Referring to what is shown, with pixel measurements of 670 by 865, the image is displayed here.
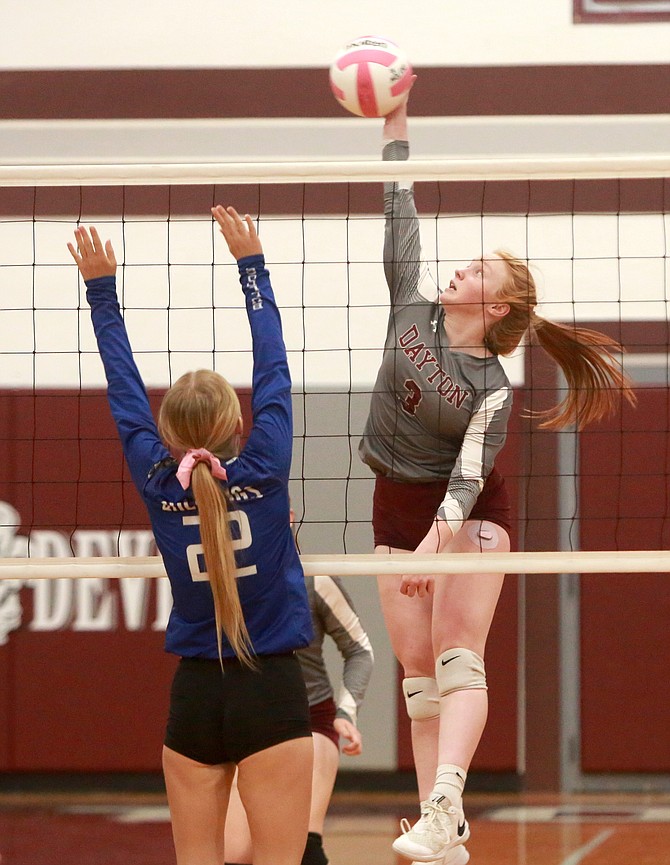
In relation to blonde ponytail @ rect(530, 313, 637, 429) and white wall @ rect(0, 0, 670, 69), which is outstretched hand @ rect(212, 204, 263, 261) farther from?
white wall @ rect(0, 0, 670, 69)

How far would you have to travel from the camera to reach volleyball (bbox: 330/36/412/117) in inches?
145

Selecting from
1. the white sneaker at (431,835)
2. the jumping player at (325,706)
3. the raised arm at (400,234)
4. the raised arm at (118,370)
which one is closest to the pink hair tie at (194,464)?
the raised arm at (118,370)

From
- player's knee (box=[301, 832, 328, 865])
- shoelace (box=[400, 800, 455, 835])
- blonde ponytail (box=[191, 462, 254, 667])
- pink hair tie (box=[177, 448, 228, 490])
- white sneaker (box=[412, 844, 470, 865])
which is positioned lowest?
player's knee (box=[301, 832, 328, 865])

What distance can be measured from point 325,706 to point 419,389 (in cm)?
136

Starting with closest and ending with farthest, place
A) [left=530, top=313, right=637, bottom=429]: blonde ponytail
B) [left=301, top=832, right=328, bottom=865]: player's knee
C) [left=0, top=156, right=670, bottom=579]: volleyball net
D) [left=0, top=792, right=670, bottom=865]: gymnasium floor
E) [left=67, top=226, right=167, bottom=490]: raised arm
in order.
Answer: [left=67, top=226, right=167, bottom=490]: raised arm, [left=530, top=313, right=637, bottom=429]: blonde ponytail, [left=301, top=832, right=328, bottom=865]: player's knee, [left=0, top=792, right=670, bottom=865]: gymnasium floor, [left=0, top=156, right=670, bottom=579]: volleyball net

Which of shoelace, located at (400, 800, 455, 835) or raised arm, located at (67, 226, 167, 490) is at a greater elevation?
raised arm, located at (67, 226, 167, 490)

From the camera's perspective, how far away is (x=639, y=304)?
22.7 ft

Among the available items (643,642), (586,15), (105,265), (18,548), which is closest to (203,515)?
(105,265)

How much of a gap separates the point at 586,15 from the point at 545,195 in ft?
3.65

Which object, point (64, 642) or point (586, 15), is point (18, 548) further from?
point (586, 15)

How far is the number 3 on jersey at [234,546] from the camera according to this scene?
9.27 feet

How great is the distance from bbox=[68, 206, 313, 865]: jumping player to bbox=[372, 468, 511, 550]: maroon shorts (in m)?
0.69

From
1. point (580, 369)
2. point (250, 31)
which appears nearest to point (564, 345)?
point (580, 369)

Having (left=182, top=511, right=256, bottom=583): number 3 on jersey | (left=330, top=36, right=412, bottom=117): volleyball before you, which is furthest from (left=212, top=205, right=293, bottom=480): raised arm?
(left=330, top=36, right=412, bottom=117): volleyball
